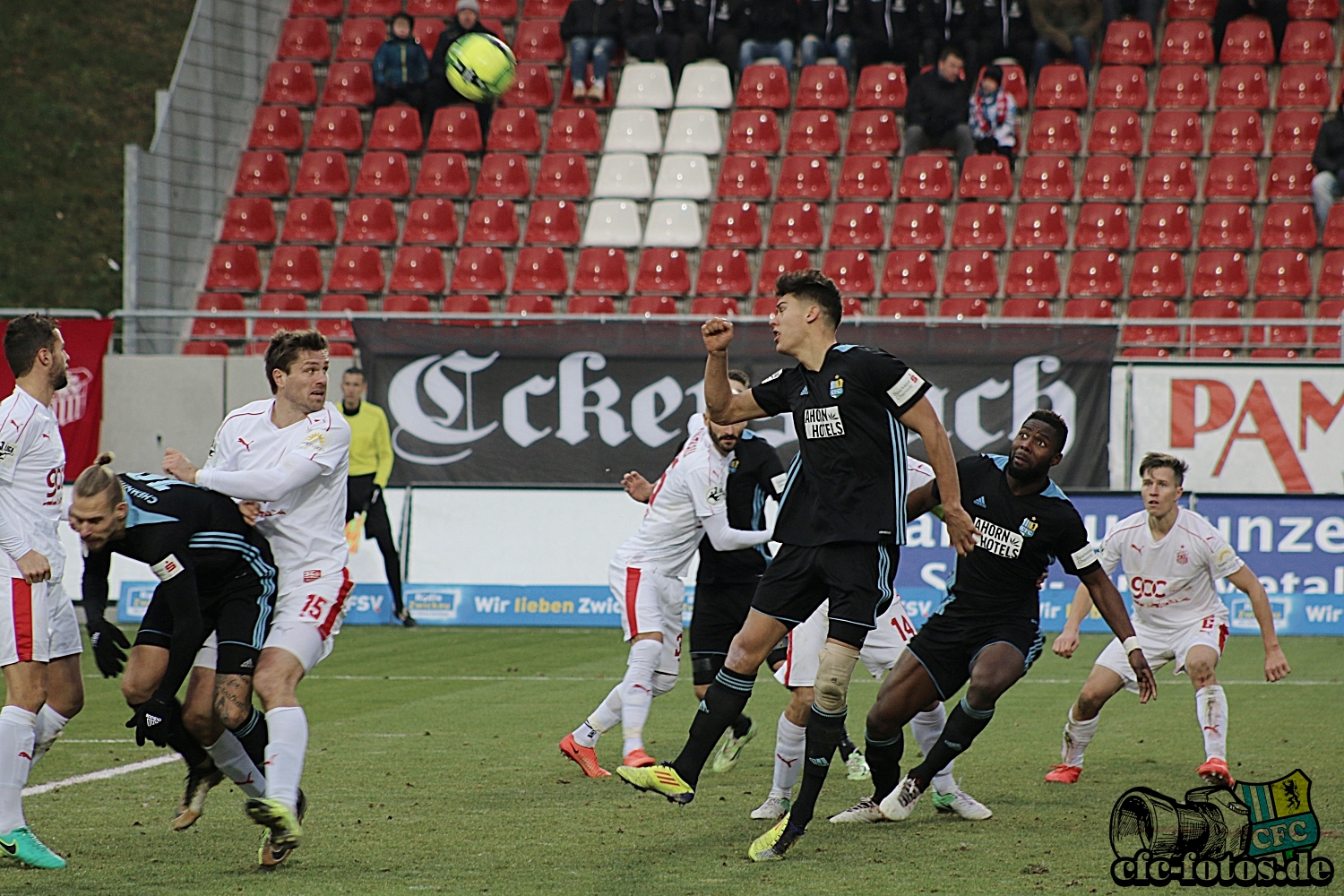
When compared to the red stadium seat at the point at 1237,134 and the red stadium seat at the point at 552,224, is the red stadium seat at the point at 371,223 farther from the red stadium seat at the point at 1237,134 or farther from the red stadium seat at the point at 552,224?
the red stadium seat at the point at 1237,134

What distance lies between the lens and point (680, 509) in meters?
8.17

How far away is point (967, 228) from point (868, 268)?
137cm

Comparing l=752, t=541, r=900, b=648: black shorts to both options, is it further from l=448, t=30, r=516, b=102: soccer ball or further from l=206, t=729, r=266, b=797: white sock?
l=448, t=30, r=516, b=102: soccer ball

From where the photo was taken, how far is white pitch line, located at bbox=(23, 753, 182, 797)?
7344 mm

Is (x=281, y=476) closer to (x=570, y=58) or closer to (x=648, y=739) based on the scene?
(x=648, y=739)

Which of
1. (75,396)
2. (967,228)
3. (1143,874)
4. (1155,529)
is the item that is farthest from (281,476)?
(967,228)

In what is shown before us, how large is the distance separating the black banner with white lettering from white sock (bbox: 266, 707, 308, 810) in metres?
9.29

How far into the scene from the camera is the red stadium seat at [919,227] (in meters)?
18.8

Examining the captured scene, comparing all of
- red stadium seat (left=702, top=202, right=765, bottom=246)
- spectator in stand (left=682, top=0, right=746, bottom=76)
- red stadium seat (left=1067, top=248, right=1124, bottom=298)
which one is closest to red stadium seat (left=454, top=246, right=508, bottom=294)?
red stadium seat (left=702, top=202, right=765, bottom=246)

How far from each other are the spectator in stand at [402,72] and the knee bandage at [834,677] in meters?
16.1

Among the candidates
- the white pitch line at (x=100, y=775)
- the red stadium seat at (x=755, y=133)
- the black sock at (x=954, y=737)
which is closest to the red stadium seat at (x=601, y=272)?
the red stadium seat at (x=755, y=133)

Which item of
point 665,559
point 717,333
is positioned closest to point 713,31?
point 665,559

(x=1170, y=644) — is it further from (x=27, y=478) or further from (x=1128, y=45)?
A: (x=1128, y=45)

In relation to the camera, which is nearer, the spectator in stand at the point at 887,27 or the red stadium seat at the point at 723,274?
the red stadium seat at the point at 723,274
